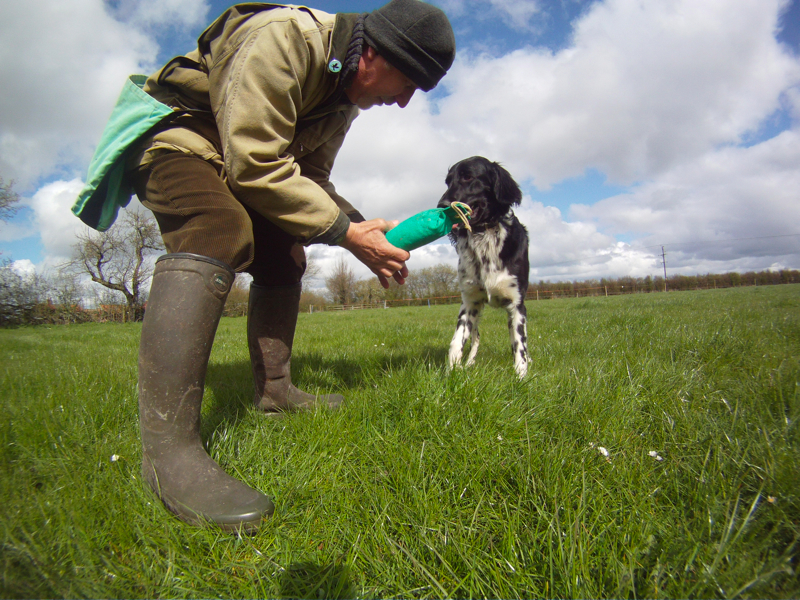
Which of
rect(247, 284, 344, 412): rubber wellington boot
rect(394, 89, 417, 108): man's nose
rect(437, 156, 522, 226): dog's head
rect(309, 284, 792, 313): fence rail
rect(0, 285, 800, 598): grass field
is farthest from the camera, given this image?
rect(309, 284, 792, 313): fence rail

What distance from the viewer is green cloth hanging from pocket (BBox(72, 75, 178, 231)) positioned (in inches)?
68.9

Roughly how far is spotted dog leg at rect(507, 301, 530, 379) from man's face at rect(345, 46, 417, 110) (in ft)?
8.27

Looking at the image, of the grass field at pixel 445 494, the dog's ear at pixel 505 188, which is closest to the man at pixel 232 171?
the grass field at pixel 445 494

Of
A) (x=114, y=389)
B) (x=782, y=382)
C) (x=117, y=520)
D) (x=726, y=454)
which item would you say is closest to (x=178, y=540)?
(x=117, y=520)

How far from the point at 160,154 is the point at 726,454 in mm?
2678

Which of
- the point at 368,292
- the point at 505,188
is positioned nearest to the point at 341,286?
the point at 368,292

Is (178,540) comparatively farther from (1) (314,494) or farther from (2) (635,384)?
(2) (635,384)

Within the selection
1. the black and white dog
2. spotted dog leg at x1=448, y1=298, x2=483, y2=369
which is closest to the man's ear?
the black and white dog

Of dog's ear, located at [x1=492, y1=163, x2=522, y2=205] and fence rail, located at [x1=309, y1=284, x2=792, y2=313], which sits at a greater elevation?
dog's ear, located at [x1=492, y1=163, x2=522, y2=205]

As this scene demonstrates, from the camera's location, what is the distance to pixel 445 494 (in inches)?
58.7

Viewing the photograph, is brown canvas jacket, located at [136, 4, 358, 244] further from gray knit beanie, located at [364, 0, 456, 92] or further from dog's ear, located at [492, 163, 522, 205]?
dog's ear, located at [492, 163, 522, 205]

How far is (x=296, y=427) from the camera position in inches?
80.9

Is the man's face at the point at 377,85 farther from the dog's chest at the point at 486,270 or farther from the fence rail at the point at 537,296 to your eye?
the fence rail at the point at 537,296

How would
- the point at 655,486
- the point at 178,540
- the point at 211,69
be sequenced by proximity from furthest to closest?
the point at 211,69 < the point at 655,486 < the point at 178,540
